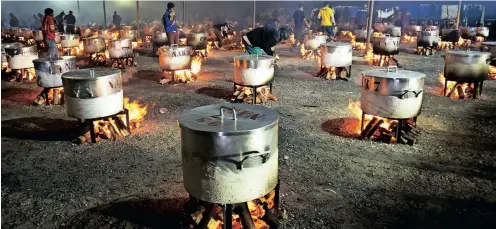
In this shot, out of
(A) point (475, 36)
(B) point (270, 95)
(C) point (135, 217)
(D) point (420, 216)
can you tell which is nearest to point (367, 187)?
(D) point (420, 216)

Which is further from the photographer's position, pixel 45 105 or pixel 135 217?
pixel 45 105

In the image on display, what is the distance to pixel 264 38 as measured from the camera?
9.49m

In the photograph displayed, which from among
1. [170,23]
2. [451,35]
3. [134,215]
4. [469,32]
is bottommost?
[134,215]

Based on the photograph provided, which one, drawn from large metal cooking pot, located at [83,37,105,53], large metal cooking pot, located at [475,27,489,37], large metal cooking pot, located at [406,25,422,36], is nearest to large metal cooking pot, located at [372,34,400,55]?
large metal cooking pot, located at [475,27,489,37]

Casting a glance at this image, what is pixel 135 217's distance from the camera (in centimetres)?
413

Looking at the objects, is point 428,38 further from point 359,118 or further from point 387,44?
point 359,118

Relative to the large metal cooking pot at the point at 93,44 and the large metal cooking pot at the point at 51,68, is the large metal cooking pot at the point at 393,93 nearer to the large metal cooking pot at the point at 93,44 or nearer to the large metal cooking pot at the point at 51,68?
the large metal cooking pot at the point at 51,68

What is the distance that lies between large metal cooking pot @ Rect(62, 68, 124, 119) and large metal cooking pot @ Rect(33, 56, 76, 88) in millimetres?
2241

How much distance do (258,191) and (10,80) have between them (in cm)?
1192

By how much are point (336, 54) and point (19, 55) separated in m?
9.90

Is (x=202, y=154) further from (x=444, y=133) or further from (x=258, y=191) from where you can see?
(x=444, y=133)

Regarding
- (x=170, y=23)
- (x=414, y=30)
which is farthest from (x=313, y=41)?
(x=414, y=30)

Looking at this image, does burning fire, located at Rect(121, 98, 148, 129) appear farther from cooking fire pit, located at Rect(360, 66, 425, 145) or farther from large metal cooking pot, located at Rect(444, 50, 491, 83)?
large metal cooking pot, located at Rect(444, 50, 491, 83)

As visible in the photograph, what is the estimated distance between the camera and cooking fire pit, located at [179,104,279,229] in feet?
9.98
